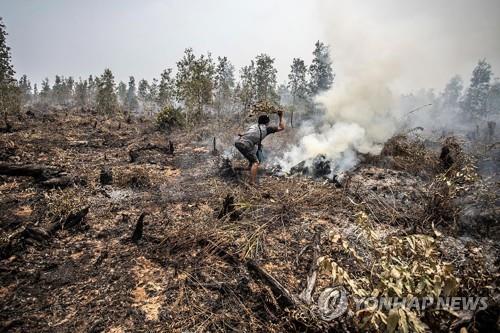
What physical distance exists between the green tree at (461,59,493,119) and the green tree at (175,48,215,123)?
4792cm

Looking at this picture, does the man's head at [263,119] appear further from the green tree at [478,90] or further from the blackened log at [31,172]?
the green tree at [478,90]

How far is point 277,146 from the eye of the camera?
11.2 m

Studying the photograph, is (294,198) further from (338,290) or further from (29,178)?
(29,178)

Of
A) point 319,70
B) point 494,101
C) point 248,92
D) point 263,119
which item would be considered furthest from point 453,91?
point 263,119

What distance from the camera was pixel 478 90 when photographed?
46.9 m

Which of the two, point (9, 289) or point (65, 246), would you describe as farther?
point (65, 246)

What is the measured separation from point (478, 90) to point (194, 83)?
171 ft

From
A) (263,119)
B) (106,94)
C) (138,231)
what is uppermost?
(106,94)

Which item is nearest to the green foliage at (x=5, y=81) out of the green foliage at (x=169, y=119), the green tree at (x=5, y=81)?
the green tree at (x=5, y=81)

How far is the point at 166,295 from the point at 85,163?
7274 millimetres

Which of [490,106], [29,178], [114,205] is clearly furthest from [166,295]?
[490,106]

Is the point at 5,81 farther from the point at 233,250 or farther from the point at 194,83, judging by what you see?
the point at 233,250

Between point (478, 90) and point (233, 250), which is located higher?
point (478, 90)

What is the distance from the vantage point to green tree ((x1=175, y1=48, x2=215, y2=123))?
1778 cm
